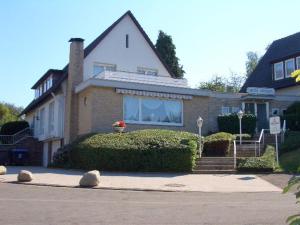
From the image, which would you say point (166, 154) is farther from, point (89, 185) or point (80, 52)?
point (80, 52)

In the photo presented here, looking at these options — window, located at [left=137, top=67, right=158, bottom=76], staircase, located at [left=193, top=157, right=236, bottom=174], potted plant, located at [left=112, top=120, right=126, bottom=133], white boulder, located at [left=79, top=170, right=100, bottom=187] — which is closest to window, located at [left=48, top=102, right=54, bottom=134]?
window, located at [left=137, top=67, right=158, bottom=76]

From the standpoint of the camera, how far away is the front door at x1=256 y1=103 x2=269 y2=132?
33228 mm

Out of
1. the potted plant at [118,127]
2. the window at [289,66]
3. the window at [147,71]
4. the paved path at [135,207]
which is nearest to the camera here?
the paved path at [135,207]

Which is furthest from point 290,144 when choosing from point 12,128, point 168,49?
point 168,49

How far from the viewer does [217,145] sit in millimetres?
24438

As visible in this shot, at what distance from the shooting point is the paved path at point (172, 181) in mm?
16031

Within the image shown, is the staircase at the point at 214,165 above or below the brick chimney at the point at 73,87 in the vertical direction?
below

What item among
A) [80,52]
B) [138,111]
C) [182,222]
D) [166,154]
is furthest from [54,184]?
[80,52]

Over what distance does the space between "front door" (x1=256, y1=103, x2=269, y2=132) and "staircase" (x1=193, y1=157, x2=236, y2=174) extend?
11622 millimetres

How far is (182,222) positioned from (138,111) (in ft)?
60.6

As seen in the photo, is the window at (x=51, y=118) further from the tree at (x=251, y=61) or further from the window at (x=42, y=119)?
the tree at (x=251, y=61)

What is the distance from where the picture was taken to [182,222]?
9.20 m

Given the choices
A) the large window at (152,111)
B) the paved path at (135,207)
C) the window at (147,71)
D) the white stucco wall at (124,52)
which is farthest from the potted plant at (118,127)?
the window at (147,71)

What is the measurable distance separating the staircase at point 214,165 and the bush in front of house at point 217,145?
188cm
